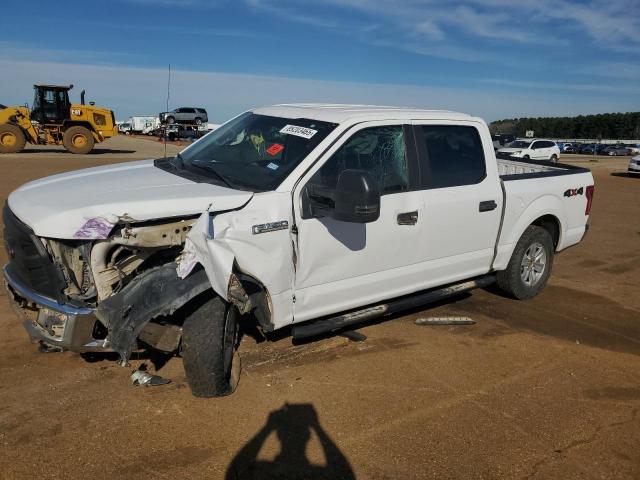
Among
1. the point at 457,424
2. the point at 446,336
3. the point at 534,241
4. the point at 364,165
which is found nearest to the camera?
the point at 457,424

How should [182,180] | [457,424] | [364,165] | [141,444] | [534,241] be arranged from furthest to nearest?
[534,241] → [364,165] → [182,180] → [457,424] → [141,444]

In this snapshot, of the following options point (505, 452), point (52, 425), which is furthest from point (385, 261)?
point (52, 425)

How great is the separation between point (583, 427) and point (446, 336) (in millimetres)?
1584

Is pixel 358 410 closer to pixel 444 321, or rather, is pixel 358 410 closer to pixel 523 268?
pixel 444 321

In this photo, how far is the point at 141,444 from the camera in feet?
10.7

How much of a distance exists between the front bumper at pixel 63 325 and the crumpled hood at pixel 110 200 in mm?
453

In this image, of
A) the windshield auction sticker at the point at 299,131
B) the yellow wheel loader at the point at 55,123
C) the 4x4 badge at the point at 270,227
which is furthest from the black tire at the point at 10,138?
the 4x4 badge at the point at 270,227

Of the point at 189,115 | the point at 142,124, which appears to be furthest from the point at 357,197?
the point at 142,124

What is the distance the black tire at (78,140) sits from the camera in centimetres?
2591

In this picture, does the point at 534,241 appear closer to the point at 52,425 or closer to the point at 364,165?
the point at 364,165

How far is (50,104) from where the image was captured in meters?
25.4

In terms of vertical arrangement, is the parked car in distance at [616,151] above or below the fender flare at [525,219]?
above

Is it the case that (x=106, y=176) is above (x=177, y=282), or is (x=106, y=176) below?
above

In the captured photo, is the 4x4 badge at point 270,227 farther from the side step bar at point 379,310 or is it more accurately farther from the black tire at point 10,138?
the black tire at point 10,138
